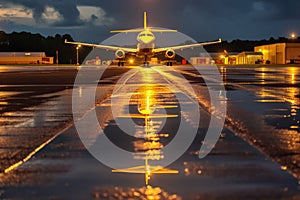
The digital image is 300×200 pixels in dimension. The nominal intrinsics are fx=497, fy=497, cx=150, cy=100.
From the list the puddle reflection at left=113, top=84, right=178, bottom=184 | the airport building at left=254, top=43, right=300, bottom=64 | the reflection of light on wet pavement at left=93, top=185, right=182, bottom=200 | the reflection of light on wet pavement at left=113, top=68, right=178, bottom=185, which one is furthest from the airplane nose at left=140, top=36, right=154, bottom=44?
the airport building at left=254, top=43, right=300, bottom=64

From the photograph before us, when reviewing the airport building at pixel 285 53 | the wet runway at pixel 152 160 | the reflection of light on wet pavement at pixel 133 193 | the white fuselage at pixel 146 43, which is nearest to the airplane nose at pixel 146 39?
the white fuselage at pixel 146 43

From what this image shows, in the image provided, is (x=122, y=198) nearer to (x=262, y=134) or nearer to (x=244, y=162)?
(x=244, y=162)

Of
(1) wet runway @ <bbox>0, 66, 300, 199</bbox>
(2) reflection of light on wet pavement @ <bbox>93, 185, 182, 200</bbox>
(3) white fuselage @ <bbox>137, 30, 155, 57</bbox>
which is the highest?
(3) white fuselage @ <bbox>137, 30, 155, 57</bbox>

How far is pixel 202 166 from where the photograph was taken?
734cm

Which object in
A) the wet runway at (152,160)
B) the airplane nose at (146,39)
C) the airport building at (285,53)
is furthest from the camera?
the airport building at (285,53)

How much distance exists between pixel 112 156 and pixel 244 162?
214 cm

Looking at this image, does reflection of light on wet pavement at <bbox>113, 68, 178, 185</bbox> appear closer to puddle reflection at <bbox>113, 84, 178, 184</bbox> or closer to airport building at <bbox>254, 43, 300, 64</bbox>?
puddle reflection at <bbox>113, 84, 178, 184</bbox>

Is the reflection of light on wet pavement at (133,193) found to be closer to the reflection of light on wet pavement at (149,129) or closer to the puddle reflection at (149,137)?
the puddle reflection at (149,137)

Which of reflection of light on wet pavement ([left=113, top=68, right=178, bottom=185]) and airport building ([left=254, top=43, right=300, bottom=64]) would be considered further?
airport building ([left=254, top=43, right=300, bottom=64])

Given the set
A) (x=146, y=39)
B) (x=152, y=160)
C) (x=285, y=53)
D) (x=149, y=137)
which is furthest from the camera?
(x=285, y=53)

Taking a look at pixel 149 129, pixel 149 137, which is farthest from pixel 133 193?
pixel 149 129

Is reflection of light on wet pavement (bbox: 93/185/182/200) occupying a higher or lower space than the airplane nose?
lower

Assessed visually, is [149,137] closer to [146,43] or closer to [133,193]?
[133,193]

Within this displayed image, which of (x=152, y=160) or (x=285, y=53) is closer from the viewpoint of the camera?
(x=152, y=160)
